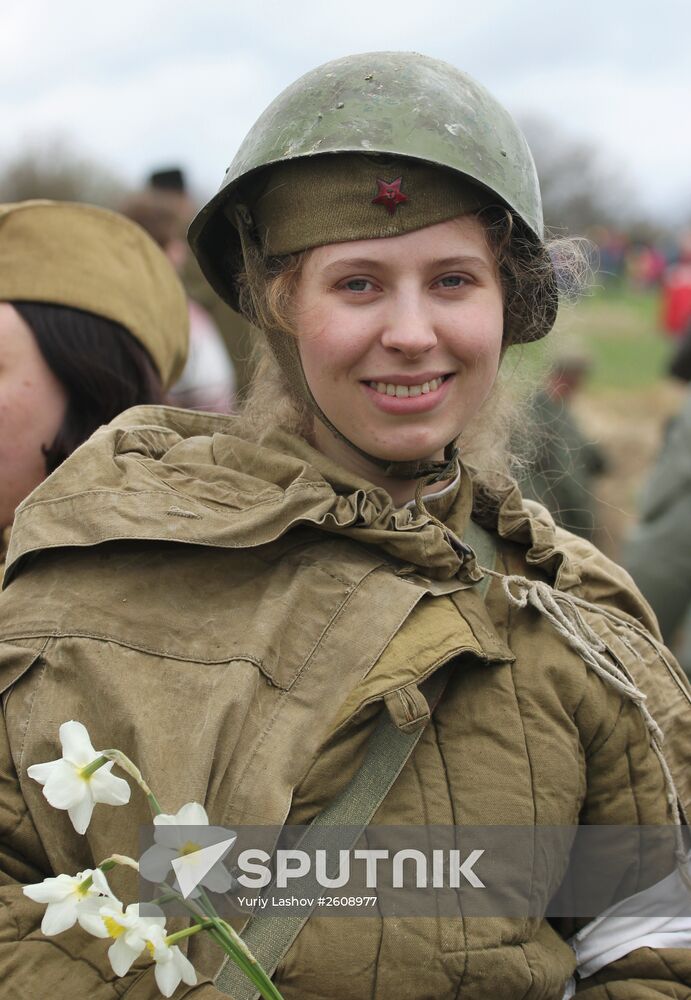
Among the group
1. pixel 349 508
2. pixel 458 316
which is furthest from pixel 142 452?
pixel 458 316

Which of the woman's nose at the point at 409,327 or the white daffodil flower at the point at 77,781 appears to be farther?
the woman's nose at the point at 409,327

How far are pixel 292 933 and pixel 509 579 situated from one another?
0.77 m

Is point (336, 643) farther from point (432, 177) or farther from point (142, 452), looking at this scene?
point (432, 177)

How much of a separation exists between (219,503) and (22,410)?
2.25 feet

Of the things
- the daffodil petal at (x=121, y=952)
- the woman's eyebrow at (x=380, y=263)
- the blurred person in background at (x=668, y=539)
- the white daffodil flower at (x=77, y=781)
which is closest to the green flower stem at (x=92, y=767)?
the white daffodil flower at (x=77, y=781)

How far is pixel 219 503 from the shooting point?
2.39 metres

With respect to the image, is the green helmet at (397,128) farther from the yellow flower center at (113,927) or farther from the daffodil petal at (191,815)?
the yellow flower center at (113,927)

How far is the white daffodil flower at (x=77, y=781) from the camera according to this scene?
168 cm

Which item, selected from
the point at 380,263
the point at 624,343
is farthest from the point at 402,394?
the point at 624,343

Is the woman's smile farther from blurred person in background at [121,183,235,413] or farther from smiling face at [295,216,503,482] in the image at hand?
blurred person in background at [121,183,235,413]

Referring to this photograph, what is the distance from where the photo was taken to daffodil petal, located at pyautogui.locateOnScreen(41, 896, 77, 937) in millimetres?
1656

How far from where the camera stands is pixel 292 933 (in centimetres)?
214

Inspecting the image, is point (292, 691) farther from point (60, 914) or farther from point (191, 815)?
point (60, 914)

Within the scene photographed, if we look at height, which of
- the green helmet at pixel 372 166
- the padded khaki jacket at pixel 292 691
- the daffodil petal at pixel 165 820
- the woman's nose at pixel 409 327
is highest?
the green helmet at pixel 372 166
